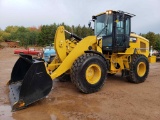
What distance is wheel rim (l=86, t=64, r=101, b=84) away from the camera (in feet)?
20.7

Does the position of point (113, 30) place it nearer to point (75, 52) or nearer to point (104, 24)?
point (104, 24)

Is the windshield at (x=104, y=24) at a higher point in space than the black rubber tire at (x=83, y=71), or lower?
higher

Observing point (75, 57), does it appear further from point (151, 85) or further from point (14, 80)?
point (151, 85)

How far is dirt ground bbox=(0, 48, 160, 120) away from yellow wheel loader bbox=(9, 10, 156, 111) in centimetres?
27

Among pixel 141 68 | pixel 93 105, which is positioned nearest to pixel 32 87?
pixel 93 105

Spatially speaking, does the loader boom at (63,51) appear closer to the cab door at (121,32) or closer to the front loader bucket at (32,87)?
the front loader bucket at (32,87)

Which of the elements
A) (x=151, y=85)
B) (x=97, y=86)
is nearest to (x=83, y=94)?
(x=97, y=86)

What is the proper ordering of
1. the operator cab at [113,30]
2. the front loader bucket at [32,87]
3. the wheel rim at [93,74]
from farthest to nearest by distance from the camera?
the operator cab at [113,30]
the wheel rim at [93,74]
the front loader bucket at [32,87]

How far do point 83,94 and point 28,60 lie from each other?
1.87 metres

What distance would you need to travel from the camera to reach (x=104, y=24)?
24.3 feet

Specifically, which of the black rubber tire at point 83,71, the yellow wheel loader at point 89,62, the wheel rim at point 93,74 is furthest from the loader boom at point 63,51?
the wheel rim at point 93,74

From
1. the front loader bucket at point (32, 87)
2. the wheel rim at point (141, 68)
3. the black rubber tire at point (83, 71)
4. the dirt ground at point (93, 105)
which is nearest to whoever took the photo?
the dirt ground at point (93, 105)

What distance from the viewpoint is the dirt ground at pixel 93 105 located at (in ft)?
15.0

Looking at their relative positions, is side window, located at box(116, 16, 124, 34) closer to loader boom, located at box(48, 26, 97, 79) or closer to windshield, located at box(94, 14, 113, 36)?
windshield, located at box(94, 14, 113, 36)
